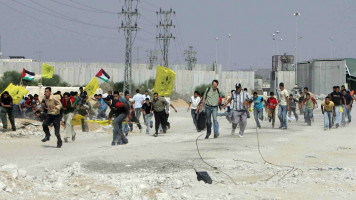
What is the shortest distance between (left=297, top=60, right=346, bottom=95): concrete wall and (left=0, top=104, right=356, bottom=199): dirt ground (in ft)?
201

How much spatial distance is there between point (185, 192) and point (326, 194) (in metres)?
1.87

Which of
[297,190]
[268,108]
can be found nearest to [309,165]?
[297,190]

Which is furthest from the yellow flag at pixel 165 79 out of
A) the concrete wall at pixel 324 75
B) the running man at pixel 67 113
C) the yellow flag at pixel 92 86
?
the concrete wall at pixel 324 75

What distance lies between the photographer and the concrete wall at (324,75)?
76.5 metres

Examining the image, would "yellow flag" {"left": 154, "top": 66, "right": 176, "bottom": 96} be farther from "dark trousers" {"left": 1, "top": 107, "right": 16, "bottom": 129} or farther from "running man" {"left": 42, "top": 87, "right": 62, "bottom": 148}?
"running man" {"left": 42, "top": 87, "right": 62, "bottom": 148}

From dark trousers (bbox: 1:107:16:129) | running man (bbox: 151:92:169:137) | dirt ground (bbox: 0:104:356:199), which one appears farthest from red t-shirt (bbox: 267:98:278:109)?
dark trousers (bbox: 1:107:16:129)

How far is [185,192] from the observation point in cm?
870

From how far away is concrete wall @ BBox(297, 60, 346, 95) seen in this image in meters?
76.5

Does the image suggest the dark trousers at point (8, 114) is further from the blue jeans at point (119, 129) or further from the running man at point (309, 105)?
the running man at point (309, 105)

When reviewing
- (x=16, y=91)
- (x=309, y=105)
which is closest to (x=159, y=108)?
(x=309, y=105)

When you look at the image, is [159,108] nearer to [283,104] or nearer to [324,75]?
[283,104]

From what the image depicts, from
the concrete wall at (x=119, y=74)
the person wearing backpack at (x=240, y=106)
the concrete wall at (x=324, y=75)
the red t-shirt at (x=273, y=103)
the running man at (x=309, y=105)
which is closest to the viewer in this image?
the person wearing backpack at (x=240, y=106)

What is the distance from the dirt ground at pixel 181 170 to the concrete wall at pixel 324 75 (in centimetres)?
6136

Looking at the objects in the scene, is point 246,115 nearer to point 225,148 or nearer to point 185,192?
point 225,148
